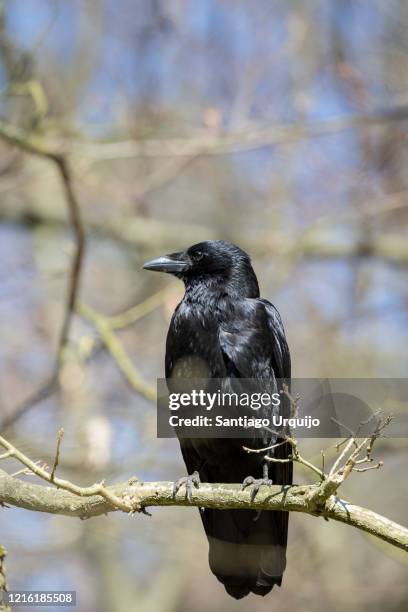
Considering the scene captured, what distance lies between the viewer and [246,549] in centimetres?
454

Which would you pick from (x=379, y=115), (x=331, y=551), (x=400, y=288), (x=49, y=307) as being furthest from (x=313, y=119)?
(x=331, y=551)

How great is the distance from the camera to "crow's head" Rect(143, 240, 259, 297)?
16.3 feet

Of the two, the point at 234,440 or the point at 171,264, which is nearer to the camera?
the point at 234,440

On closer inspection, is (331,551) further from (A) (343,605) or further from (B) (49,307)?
(B) (49,307)

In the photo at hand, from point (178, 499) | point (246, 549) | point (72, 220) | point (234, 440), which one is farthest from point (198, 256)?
point (178, 499)

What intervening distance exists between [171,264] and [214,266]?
0.92ft

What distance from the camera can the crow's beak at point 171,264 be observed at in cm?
517

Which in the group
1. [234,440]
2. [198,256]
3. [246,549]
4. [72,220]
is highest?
[72,220]

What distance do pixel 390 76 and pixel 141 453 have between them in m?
3.77

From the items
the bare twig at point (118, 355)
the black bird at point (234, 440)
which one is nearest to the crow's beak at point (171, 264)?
the black bird at point (234, 440)

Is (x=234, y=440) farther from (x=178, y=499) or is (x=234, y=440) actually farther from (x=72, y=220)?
(x=72, y=220)

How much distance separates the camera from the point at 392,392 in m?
6.07

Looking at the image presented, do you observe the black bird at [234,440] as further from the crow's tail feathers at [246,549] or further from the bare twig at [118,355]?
the bare twig at [118,355]

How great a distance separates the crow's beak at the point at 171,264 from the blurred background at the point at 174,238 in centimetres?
74
